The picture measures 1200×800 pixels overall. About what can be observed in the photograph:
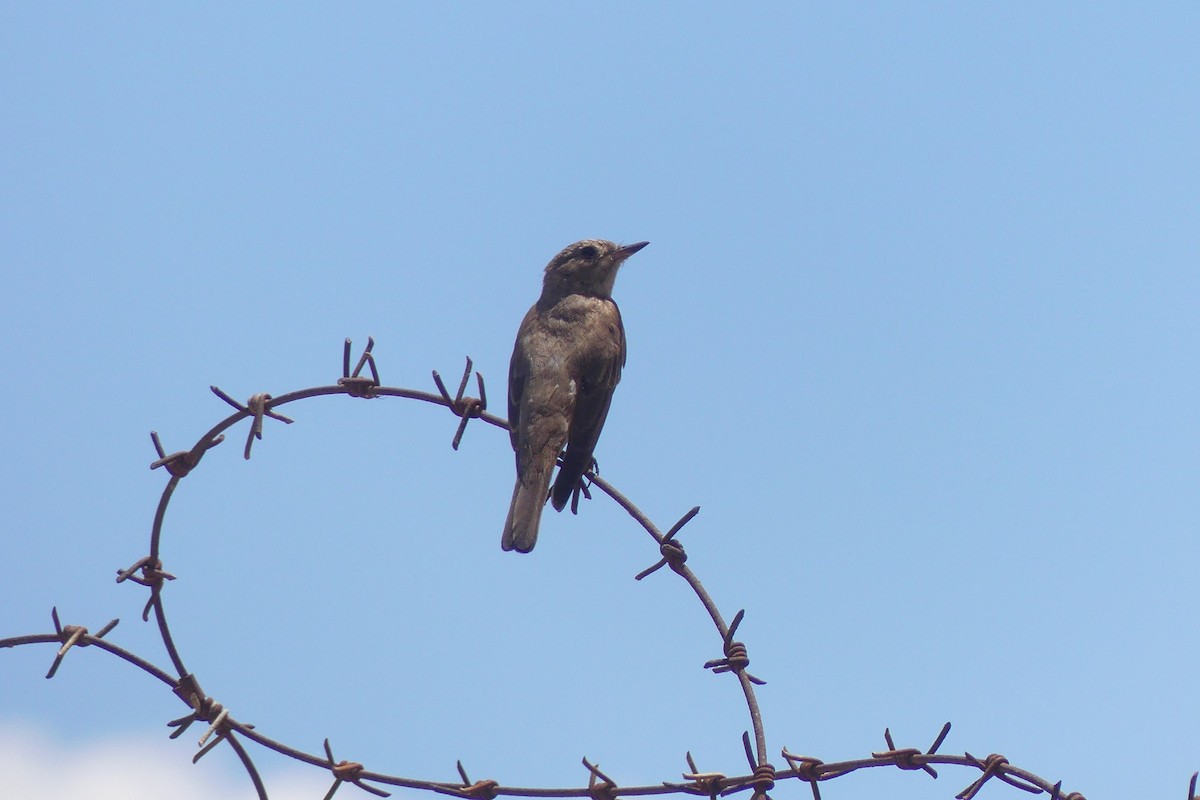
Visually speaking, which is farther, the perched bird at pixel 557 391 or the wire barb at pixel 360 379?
the perched bird at pixel 557 391

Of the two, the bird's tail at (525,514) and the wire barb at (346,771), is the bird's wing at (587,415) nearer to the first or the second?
the bird's tail at (525,514)

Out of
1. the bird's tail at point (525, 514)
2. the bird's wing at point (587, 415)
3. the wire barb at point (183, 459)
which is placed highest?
the bird's wing at point (587, 415)

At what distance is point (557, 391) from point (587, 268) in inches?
59.7

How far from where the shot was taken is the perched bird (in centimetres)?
555

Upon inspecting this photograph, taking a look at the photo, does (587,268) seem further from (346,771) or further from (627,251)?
(346,771)

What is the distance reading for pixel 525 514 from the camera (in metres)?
5.31

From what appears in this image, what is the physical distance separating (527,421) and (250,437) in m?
2.39

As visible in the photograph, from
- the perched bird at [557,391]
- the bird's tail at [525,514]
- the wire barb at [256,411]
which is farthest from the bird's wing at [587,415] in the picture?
the wire barb at [256,411]

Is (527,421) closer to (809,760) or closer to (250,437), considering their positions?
(250,437)

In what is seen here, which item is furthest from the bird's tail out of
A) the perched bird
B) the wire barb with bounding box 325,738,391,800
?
the wire barb with bounding box 325,738,391,800

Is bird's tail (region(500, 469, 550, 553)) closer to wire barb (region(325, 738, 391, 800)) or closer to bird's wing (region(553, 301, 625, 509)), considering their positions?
bird's wing (region(553, 301, 625, 509))

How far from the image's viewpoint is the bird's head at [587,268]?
7.48m

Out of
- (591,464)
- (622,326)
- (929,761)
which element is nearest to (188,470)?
(929,761)

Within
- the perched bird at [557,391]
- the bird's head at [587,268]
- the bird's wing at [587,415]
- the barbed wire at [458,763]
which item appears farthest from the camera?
the bird's head at [587,268]
